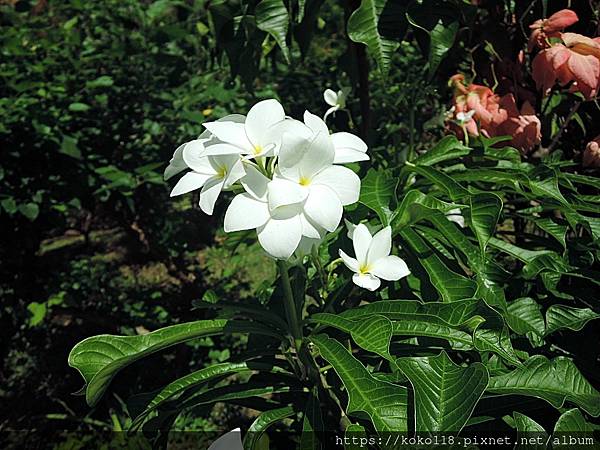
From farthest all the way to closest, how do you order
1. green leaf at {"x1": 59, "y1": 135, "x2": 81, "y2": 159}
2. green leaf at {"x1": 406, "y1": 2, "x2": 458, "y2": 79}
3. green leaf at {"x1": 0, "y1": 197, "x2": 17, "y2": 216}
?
green leaf at {"x1": 59, "y1": 135, "x2": 81, "y2": 159}
green leaf at {"x1": 0, "y1": 197, "x2": 17, "y2": 216}
green leaf at {"x1": 406, "y1": 2, "x2": 458, "y2": 79}

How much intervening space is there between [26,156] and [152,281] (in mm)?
1404

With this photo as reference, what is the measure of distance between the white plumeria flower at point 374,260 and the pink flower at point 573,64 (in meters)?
0.62

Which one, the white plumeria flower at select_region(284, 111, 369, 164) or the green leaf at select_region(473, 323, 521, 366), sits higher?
the white plumeria flower at select_region(284, 111, 369, 164)

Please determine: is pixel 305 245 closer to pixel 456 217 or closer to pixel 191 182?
pixel 191 182

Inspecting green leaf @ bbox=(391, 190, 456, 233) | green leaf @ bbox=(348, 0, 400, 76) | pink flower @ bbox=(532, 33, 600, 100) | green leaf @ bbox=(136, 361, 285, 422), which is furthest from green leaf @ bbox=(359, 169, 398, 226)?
pink flower @ bbox=(532, 33, 600, 100)

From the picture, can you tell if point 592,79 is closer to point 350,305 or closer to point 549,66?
point 549,66

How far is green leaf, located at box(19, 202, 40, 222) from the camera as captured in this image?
219 centimetres

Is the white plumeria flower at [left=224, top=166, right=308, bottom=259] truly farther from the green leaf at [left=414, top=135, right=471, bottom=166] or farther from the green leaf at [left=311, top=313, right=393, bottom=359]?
the green leaf at [left=414, top=135, right=471, bottom=166]

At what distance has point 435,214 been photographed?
1.00 metres

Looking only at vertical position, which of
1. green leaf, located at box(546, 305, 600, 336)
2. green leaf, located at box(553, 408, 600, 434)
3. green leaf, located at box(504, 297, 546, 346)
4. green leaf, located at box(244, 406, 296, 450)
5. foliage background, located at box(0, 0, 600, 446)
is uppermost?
green leaf, located at box(553, 408, 600, 434)

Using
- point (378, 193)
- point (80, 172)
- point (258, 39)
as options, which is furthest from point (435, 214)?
point (80, 172)

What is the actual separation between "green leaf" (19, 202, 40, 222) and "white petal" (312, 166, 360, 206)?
178 centimetres

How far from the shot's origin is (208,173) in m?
0.82

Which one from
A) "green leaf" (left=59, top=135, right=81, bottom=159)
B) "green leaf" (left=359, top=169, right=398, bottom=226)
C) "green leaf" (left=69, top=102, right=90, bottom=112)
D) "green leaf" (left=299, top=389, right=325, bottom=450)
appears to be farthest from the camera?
"green leaf" (left=69, top=102, right=90, bottom=112)
